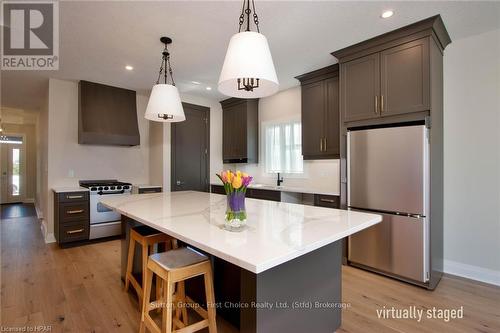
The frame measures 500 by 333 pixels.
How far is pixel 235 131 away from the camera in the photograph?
495cm

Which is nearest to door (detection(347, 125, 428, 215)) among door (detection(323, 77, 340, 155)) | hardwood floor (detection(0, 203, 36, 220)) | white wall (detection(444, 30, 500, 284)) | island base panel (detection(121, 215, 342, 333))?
door (detection(323, 77, 340, 155))

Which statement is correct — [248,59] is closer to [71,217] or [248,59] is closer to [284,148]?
[284,148]

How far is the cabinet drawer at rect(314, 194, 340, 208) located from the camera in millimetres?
3129

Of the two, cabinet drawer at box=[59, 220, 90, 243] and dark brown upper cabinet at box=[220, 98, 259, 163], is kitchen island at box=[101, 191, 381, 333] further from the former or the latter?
dark brown upper cabinet at box=[220, 98, 259, 163]

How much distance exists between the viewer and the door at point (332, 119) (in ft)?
11.1

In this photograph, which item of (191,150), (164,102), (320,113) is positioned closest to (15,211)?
(191,150)

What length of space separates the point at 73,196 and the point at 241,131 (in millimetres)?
2934

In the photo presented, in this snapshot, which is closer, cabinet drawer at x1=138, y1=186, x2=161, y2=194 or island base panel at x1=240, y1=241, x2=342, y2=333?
island base panel at x1=240, y1=241, x2=342, y2=333

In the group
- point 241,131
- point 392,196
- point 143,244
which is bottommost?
point 143,244

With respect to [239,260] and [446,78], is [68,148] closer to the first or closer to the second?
[239,260]

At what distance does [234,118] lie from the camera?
5.00m

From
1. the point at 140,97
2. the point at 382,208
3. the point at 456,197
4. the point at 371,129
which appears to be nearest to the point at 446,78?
the point at 371,129

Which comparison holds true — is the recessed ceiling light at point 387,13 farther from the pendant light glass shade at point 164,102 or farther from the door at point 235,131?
the door at point 235,131

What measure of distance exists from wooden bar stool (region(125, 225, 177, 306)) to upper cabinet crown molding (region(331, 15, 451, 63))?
9.16 ft
